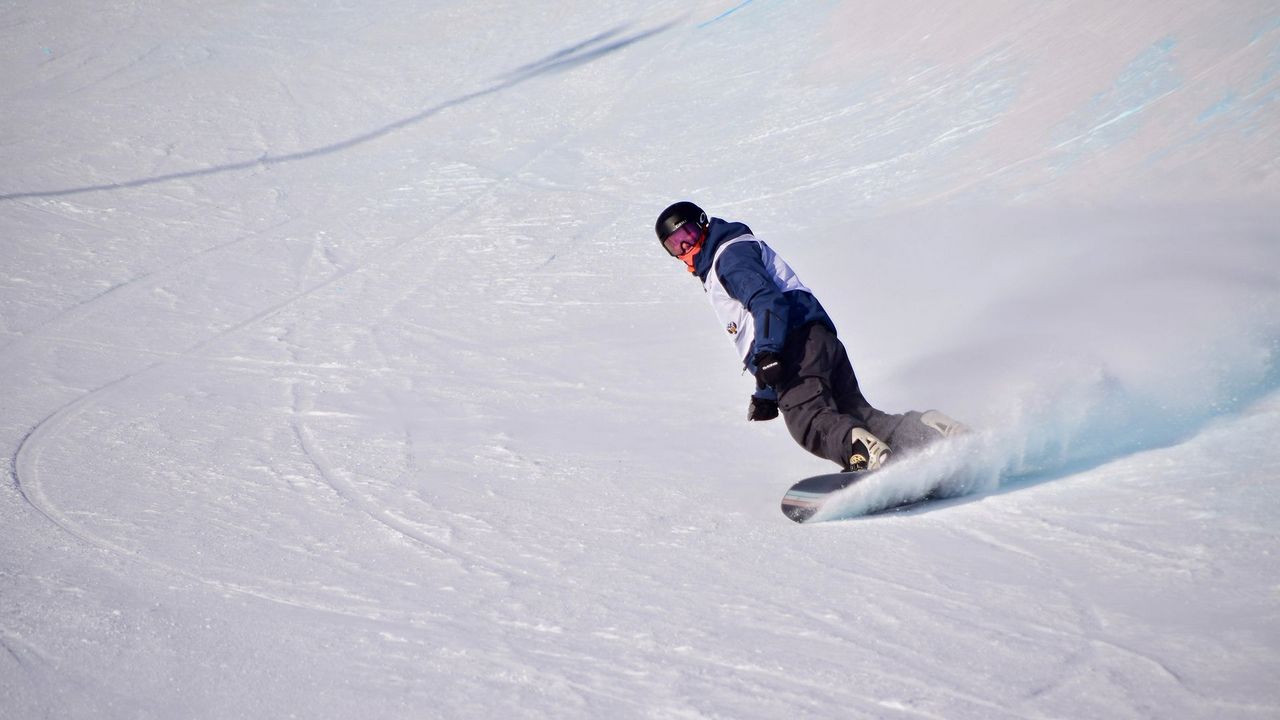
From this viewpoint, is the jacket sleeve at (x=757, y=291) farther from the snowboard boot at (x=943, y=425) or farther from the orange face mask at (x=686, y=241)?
the snowboard boot at (x=943, y=425)

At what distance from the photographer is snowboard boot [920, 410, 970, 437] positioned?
12.6ft

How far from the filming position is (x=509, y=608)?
3141 millimetres

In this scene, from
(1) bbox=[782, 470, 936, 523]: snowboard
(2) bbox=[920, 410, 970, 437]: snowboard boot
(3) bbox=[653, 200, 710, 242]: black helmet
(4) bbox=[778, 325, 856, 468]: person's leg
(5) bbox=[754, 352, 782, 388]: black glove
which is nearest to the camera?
(1) bbox=[782, 470, 936, 523]: snowboard

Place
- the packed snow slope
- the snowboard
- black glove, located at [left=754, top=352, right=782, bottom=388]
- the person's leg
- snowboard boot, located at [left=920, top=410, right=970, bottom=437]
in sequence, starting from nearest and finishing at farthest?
the packed snow slope
the snowboard
snowboard boot, located at [left=920, top=410, right=970, bottom=437]
black glove, located at [left=754, top=352, right=782, bottom=388]
the person's leg

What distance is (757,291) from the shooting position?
4.15 m

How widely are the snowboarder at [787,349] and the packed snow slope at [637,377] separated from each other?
0.28 m

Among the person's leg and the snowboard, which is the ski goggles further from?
the snowboard

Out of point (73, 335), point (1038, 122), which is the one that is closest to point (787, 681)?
point (73, 335)

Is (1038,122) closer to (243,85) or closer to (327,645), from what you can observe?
(327,645)

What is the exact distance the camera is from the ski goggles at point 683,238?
14.4 feet

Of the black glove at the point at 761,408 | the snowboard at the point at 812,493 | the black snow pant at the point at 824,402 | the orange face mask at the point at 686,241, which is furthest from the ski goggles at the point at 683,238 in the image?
the snowboard at the point at 812,493

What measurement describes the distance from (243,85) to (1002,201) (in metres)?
9.24

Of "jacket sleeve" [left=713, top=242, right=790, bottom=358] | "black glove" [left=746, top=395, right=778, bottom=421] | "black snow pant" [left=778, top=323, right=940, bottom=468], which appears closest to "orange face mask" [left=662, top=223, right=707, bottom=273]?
"jacket sleeve" [left=713, top=242, right=790, bottom=358]

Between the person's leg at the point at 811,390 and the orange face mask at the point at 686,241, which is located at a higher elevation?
the orange face mask at the point at 686,241
